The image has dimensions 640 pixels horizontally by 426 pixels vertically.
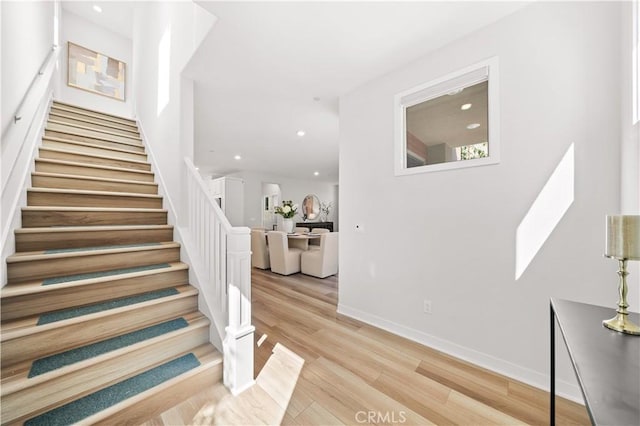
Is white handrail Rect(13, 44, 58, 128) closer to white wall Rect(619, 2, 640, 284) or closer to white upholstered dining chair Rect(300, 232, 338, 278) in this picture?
white upholstered dining chair Rect(300, 232, 338, 278)

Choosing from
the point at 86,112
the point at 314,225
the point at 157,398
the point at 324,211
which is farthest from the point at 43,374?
the point at 324,211

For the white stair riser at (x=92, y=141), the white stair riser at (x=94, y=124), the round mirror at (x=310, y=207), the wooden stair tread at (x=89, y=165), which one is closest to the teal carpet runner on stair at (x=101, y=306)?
the wooden stair tread at (x=89, y=165)

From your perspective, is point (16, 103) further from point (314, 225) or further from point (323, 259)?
point (314, 225)

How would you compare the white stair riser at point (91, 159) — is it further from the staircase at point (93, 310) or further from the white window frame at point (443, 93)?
the white window frame at point (443, 93)

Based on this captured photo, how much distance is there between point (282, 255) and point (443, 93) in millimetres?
3572

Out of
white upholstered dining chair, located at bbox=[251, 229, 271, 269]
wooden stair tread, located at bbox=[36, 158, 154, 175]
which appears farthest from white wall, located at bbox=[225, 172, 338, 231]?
wooden stair tread, located at bbox=[36, 158, 154, 175]

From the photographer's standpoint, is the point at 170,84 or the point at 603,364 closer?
the point at 603,364

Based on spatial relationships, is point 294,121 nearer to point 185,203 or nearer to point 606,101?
point 185,203

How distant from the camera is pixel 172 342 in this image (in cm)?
164

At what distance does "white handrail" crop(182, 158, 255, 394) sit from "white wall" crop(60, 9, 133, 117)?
4.98 metres

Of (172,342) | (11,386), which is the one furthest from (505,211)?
(11,386)

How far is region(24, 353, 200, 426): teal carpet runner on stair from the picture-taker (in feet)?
3.90

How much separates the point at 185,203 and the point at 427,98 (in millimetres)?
2543

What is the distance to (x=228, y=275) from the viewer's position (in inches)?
65.2
